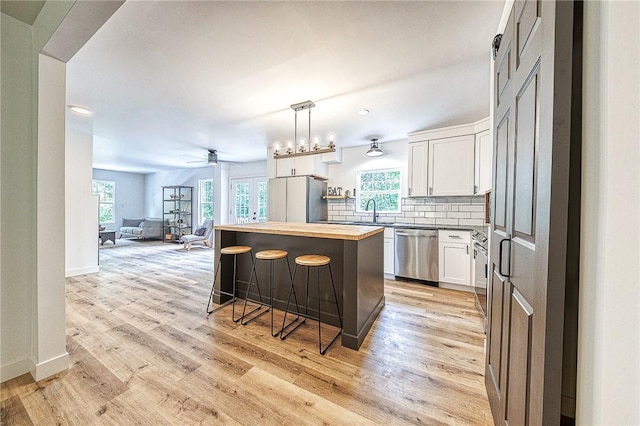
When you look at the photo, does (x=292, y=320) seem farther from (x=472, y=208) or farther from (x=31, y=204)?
(x=472, y=208)

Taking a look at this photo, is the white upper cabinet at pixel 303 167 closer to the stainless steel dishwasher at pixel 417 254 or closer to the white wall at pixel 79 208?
the stainless steel dishwasher at pixel 417 254

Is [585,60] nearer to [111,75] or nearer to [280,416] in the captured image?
[280,416]

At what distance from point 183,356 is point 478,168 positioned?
14.0 feet

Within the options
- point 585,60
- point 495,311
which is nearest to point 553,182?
point 585,60

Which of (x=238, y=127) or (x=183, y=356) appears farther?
(x=238, y=127)

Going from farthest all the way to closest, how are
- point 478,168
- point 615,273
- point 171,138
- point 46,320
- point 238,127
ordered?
1. point 171,138
2. point 238,127
3. point 478,168
4. point 46,320
5. point 615,273

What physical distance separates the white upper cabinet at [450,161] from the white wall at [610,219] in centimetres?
332

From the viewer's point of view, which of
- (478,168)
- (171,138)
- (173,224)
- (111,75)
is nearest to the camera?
(111,75)

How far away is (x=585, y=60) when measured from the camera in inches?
27.7

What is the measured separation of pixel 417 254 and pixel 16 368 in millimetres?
4291

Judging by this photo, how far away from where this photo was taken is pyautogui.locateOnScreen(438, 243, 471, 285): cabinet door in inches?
142

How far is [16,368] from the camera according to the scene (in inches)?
67.8

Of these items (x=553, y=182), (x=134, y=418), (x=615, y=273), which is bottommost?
(x=134, y=418)

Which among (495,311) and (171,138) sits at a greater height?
(171,138)
